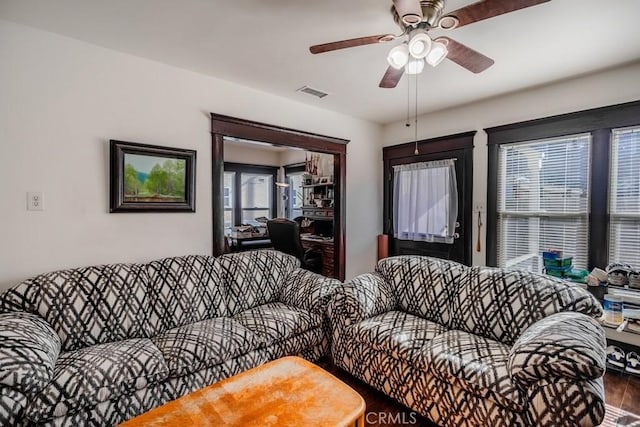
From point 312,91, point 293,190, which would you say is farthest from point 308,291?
point 293,190

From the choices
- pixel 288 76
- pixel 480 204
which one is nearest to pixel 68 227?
pixel 288 76

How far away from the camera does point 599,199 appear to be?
109 inches

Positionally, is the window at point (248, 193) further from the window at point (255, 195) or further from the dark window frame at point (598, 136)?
the dark window frame at point (598, 136)

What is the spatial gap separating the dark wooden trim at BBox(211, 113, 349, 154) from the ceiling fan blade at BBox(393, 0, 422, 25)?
197cm

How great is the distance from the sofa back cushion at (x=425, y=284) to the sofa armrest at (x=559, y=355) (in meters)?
0.71

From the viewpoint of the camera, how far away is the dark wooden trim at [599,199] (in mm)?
2727

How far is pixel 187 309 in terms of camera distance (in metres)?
2.32

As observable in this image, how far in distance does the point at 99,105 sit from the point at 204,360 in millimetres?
2019

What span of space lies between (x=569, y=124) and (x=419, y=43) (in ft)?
7.32

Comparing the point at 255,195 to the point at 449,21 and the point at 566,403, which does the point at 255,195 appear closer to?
the point at 449,21

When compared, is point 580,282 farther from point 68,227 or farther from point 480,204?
point 68,227

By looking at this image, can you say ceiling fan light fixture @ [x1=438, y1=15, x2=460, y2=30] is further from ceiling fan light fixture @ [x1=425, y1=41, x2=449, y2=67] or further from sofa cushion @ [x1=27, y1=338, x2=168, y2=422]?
sofa cushion @ [x1=27, y1=338, x2=168, y2=422]

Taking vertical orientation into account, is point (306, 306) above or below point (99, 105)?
below

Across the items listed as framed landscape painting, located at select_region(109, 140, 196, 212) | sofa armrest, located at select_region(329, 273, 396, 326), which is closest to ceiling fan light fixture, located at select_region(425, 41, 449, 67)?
sofa armrest, located at select_region(329, 273, 396, 326)
